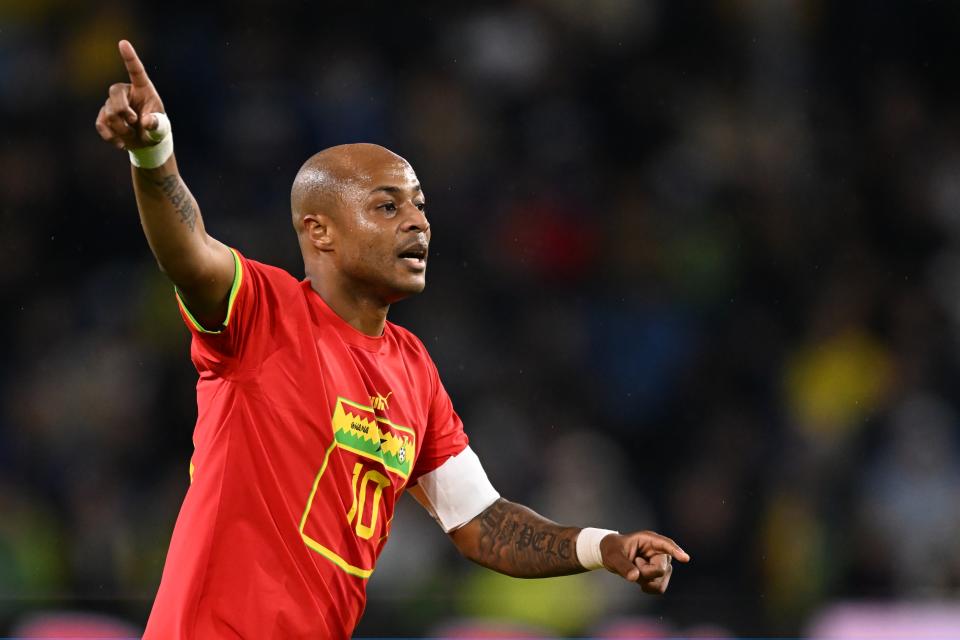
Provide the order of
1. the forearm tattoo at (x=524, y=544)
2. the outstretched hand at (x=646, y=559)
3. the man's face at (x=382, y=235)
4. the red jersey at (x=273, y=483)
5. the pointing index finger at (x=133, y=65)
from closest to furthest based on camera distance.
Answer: the pointing index finger at (x=133, y=65) < the red jersey at (x=273, y=483) < the outstretched hand at (x=646, y=559) < the man's face at (x=382, y=235) < the forearm tattoo at (x=524, y=544)

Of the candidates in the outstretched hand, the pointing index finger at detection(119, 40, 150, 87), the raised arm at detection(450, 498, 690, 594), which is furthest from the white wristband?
the pointing index finger at detection(119, 40, 150, 87)

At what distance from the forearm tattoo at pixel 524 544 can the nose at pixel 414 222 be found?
92 centimetres

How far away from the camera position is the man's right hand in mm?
2615

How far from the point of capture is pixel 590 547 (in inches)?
143

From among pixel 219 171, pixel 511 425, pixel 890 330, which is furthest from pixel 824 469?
pixel 219 171

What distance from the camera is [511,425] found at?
7379 millimetres

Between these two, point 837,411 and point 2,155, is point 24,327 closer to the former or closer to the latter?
point 2,155

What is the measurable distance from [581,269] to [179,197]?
5.54 metres

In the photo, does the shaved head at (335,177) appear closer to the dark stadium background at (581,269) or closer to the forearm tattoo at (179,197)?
the forearm tattoo at (179,197)

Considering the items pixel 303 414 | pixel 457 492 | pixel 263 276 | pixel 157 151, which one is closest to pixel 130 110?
pixel 157 151

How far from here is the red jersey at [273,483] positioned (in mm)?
3160

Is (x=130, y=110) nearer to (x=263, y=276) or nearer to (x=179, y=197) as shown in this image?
(x=179, y=197)

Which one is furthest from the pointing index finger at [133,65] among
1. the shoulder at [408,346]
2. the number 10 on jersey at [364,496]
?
the shoulder at [408,346]

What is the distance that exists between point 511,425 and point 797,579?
67.7 inches
